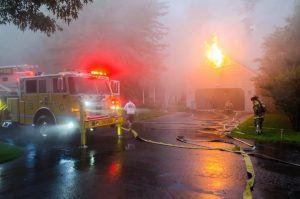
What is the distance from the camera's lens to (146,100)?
40125 millimetres

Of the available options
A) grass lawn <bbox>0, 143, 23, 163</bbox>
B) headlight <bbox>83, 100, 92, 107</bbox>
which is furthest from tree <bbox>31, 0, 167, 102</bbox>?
grass lawn <bbox>0, 143, 23, 163</bbox>

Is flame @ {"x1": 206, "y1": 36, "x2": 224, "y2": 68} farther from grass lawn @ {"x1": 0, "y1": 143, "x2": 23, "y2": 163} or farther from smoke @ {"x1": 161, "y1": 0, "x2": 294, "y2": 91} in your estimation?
grass lawn @ {"x1": 0, "y1": 143, "x2": 23, "y2": 163}

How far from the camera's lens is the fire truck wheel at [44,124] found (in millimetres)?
13935

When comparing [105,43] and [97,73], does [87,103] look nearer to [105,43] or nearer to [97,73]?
[97,73]

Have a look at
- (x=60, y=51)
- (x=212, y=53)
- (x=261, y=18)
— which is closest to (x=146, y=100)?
(x=212, y=53)

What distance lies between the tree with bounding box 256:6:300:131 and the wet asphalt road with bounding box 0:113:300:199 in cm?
268

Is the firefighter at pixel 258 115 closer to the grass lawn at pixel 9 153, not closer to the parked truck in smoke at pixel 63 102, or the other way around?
the parked truck in smoke at pixel 63 102

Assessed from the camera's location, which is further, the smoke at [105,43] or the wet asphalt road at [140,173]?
the smoke at [105,43]

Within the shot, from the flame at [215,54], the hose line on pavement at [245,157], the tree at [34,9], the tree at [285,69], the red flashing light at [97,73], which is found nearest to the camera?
the hose line on pavement at [245,157]

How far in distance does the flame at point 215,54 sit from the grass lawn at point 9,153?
2287 centimetres

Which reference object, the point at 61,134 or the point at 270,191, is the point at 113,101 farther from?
the point at 270,191

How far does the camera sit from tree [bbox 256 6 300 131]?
13031mm

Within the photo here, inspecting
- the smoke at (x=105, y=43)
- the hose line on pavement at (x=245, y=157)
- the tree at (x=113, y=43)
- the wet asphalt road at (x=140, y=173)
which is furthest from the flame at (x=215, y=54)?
the wet asphalt road at (x=140, y=173)

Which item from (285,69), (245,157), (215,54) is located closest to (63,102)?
(245,157)
